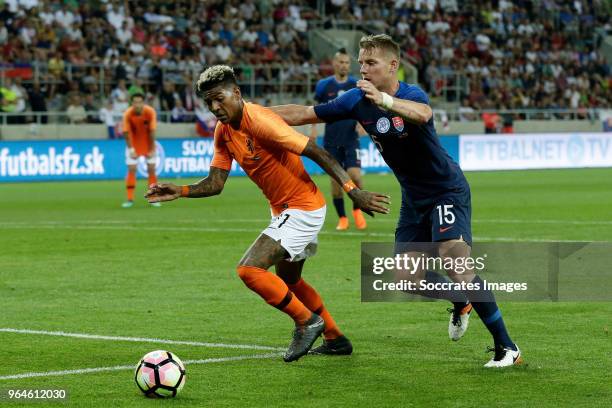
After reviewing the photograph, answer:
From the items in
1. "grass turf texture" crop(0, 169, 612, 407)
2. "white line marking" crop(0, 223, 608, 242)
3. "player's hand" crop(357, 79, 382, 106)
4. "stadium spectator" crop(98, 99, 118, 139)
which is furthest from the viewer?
"stadium spectator" crop(98, 99, 118, 139)

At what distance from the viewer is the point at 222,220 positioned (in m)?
19.3

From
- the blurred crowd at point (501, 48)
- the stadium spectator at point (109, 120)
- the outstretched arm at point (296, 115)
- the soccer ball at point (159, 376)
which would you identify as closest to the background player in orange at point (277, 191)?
the outstretched arm at point (296, 115)

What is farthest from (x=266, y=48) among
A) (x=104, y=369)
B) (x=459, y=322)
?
(x=104, y=369)

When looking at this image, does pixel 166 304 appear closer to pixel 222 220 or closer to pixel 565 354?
pixel 565 354

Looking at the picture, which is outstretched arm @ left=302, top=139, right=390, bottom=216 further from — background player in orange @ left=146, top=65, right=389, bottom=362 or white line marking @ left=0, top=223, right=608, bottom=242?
white line marking @ left=0, top=223, right=608, bottom=242

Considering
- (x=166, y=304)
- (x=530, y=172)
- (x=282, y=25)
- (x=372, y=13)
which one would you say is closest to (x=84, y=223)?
(x=166, y=304)

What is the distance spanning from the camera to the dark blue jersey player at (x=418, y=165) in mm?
7738

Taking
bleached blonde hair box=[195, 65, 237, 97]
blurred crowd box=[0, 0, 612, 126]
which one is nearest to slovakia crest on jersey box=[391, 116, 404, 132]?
bleached blonde hair box=[195, 65, 237, 97]

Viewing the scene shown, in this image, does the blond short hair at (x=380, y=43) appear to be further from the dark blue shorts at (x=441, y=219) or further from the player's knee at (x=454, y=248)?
the player's knee at (x=454, y=248)

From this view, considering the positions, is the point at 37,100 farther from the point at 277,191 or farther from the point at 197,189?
the point at 277,191

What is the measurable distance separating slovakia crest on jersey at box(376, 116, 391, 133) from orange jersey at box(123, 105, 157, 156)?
15.5 metres

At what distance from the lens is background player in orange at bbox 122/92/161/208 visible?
22.6 meters

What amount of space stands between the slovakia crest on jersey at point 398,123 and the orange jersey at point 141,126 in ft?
50.9

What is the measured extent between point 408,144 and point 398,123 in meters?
0.18
